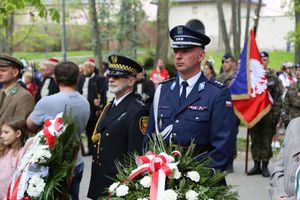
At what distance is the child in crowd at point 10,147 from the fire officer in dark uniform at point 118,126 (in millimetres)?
835

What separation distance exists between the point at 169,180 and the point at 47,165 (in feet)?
5.09

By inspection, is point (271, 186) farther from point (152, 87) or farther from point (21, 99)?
point (152, 87)

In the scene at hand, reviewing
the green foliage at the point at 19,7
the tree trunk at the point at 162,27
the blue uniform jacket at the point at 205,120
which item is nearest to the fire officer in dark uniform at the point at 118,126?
the blue uniform jacket at the point at 205,120

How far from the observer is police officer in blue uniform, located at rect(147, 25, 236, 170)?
156 inches

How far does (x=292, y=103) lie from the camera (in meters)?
8.61

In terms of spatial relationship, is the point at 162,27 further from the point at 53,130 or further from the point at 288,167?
the point at 288,167

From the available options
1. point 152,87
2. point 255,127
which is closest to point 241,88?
point 255,127

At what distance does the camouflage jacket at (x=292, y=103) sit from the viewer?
8531 mm

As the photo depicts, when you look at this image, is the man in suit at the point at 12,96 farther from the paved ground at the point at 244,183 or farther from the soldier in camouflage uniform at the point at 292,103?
the soldier in camouflage uniform at the point at 292,103

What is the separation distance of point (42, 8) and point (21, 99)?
2.08 meters

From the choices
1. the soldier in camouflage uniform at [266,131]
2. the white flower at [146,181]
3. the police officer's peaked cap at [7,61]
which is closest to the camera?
the white flower at [146,181]

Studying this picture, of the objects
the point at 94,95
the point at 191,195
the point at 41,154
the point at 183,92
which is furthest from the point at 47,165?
the point at 94,95

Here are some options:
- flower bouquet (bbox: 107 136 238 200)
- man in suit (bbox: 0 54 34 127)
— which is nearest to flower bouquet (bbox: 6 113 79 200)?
man in suit (bbox: 0 54 34 127)

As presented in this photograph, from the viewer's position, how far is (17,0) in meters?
6.99
